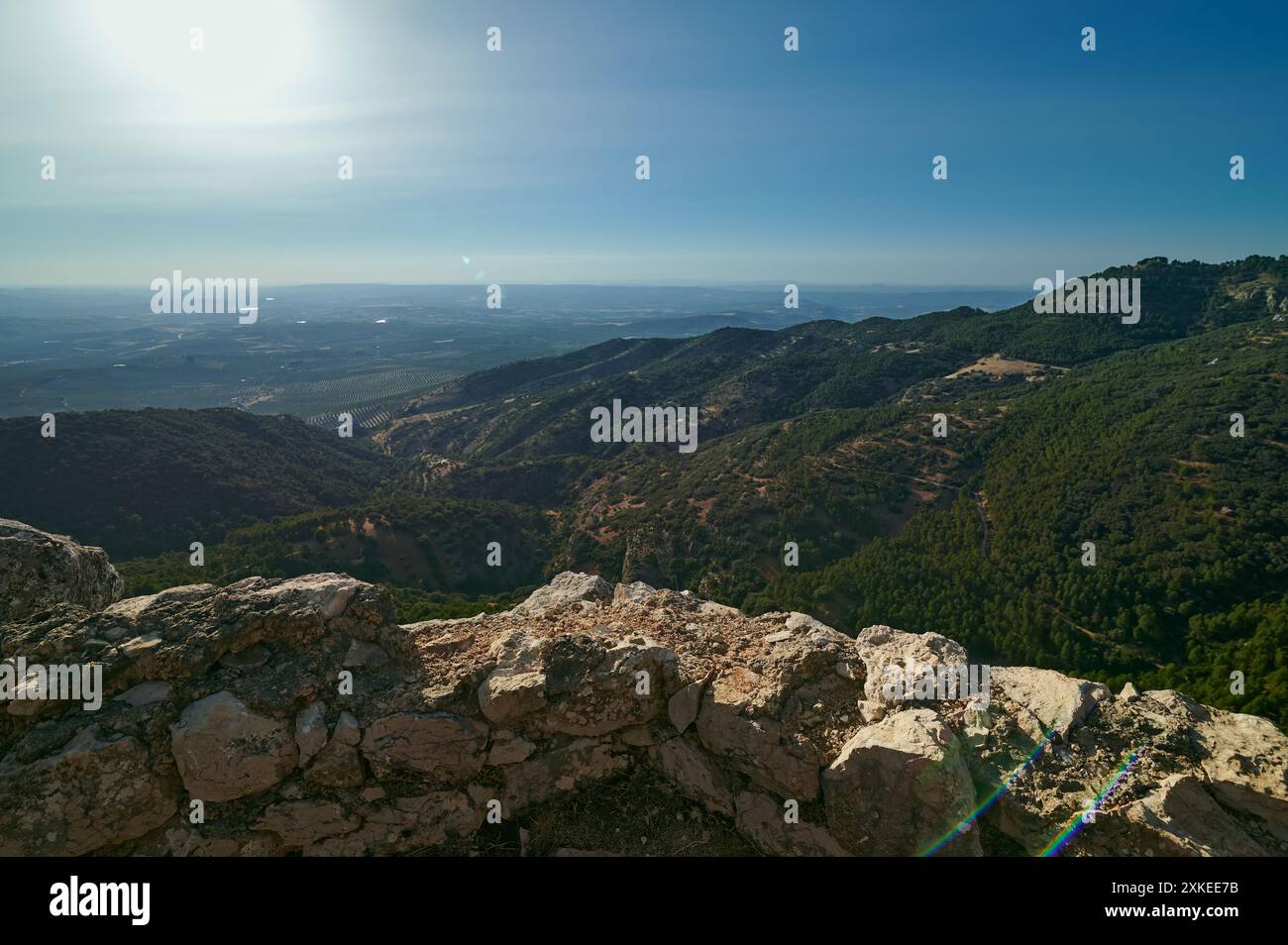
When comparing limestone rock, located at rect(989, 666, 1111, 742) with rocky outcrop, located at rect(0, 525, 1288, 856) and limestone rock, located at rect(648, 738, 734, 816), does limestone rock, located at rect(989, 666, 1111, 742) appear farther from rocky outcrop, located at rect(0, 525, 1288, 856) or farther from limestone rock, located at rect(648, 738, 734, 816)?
limestone rock, located at rect(648, 738, 734, 816)

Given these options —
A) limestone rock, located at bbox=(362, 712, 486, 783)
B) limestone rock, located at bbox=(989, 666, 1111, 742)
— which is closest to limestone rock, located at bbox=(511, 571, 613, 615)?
limestone rock, located at bbox=(362, 712, 486, 783)

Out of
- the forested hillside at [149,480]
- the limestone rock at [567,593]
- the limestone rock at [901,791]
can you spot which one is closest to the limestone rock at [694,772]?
the limestone rock at [901,791]

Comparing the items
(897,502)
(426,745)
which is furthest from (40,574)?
(897,502)

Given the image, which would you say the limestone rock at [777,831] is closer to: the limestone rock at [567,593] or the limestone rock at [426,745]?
the limestone rock at [426,745]

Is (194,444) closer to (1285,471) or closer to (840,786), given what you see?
(840,786)

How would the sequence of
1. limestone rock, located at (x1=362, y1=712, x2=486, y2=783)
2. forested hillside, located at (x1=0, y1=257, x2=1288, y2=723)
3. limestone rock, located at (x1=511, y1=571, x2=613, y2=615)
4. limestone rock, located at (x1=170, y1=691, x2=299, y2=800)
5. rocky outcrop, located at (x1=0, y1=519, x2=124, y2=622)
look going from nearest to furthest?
limestone rock, located at (x1=170, y1=691, x2=299, y2=800) → limestone rock, located at (x1=362, y1=712, x2=486, y2=783) → rocky outcrop, located at (x1=0, y1=519, x2=124, y2=622) → limestone rock, located at (x1=511, y1=571, x2=613, y2=615) → forested hillside, located at (x1=0, y1=257, x2=1288, y2=723)

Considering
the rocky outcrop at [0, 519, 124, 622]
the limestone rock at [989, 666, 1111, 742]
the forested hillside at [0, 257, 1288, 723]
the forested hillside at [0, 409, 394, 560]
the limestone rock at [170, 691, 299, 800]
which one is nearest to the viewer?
the limestone rock at [170, 691, 299, 800]
